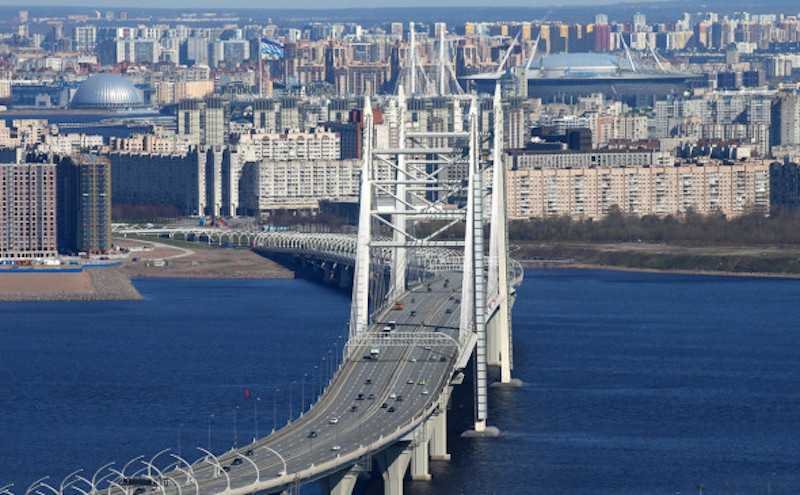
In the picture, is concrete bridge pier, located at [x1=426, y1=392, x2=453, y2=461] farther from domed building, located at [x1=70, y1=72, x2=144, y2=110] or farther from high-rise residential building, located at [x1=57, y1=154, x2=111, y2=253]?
domed building, located at [x1=70, y1=72, x2=144, y2=110]

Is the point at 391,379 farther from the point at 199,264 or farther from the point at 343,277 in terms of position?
the point at 199,264

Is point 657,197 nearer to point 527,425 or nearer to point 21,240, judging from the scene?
point 21,240

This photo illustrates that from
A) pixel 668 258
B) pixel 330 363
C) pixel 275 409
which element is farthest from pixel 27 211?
pixel 275 409

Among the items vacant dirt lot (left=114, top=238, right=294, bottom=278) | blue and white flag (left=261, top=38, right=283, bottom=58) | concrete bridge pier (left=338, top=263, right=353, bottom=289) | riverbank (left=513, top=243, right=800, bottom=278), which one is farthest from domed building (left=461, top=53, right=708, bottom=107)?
concrete bridge pier (left=338, top=263, right=353, bottom=289)

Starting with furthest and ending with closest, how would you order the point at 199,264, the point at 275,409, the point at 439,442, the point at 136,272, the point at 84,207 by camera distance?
the point at 84,207 → the point at 199,264 → the point at 136,272 → the point at 275,409 → the point at 439,442

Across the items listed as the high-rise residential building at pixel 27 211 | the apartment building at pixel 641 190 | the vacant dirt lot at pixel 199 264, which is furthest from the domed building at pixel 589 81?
the high-rise residential building at pixel 27 211
